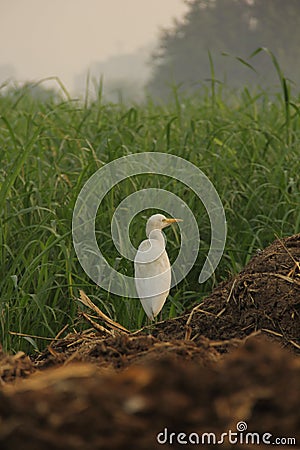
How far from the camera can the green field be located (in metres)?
2.78

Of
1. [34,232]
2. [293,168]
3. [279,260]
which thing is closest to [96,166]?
[34,232]

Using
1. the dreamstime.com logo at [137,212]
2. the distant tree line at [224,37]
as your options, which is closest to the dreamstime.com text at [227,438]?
the dreamstime.com logo at [137,212]

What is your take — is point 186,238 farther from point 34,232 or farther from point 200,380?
point 200,380

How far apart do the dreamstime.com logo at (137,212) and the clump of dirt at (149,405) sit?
1792 millimetres

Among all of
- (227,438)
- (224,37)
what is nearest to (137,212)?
(227,438)

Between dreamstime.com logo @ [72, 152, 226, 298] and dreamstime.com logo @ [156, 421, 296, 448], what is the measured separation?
5.78 feet

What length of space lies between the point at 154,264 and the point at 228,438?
1.27 m

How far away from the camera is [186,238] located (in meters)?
3.14

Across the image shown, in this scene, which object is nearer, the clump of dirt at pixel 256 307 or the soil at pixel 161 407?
the soil at pixel 161 407

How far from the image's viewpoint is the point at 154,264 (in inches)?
88.2

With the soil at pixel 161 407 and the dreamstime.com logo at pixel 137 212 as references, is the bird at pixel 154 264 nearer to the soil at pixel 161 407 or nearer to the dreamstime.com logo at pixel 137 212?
the dreamstime.com logo at pixel 137 212

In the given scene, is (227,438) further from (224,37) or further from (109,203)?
(224,37)

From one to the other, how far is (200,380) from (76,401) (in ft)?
0.58

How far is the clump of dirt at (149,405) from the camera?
94cm
